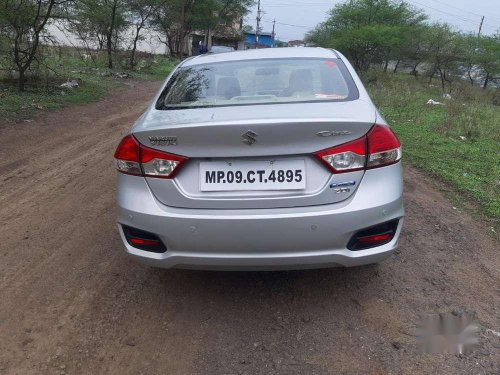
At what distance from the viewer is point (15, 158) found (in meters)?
6.08

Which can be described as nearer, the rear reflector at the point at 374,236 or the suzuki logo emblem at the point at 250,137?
the suzuki logo emblem at the point at 250,137

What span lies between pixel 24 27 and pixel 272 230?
37.7 ft

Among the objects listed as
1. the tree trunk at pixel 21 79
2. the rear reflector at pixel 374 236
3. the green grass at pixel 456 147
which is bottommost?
the green grass at pixel 456 147

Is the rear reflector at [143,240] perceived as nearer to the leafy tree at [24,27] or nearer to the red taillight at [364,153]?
the red taillight at [364,153]

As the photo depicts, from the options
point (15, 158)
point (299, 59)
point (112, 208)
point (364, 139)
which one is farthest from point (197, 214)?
point (15, 158)

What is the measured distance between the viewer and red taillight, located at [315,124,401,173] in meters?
2.35

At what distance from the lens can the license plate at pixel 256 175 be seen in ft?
7.71

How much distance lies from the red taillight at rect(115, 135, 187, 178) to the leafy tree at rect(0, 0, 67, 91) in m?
10.2

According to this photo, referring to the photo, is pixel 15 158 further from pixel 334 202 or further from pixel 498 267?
pixel 498 267

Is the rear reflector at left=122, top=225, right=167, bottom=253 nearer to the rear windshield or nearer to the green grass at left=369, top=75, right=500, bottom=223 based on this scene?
the rear windshield

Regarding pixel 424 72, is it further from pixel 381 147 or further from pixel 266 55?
pixel 381 147

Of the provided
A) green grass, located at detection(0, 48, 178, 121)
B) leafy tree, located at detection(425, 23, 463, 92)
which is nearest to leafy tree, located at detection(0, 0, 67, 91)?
green grass, located at detection(0, 48, 178, 121)

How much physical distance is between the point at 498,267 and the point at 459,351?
4.10ft

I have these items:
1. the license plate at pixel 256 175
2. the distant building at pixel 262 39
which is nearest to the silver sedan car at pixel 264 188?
the license plate at pixel 256 175
